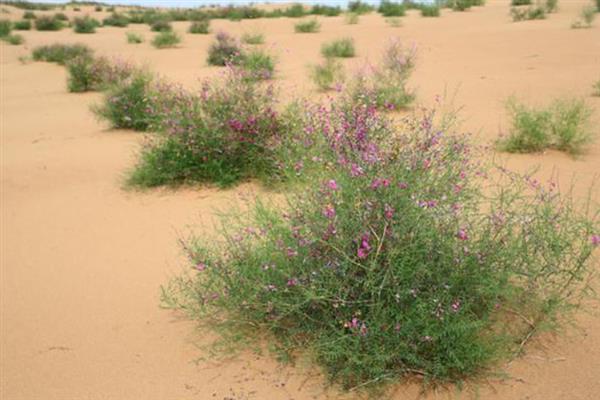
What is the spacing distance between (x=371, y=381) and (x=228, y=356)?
935 millimetres

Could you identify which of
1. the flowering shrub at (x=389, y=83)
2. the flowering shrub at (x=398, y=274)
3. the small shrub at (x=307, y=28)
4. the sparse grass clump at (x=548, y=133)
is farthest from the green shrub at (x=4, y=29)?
the flowering shrub at (x=398, y=274)

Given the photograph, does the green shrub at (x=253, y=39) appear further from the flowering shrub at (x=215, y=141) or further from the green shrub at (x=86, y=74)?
the flowering shrub at (x=215, y=141)

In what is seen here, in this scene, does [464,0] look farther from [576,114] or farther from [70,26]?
[576,114]

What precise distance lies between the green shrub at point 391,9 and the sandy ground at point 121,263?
1657cm

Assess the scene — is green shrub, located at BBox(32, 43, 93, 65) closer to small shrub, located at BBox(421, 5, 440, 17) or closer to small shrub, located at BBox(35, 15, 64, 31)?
small shrub, located at BBox(35, 15, 64, 31)

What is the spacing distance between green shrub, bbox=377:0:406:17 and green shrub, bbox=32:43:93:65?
15861 millimetres

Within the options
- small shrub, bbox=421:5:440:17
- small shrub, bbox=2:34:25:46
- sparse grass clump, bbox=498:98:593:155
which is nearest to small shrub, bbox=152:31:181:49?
small shrub, bbox=2:34:25:46

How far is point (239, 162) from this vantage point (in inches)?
257

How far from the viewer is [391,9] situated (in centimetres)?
3008

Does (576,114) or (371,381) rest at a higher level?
(576,114)

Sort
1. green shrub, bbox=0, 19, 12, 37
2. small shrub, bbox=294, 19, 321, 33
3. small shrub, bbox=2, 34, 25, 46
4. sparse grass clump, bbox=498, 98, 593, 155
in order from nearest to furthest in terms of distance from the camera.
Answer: sparse grass clump, bbox=498, 98, 593, 155
small shrub, bbox=294, 19, 321, 33
small shrub, bbox=2, 34, 25, 46
green shrub, bbox=0, 19, 12, 37

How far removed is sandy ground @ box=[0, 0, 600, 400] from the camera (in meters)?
3.16

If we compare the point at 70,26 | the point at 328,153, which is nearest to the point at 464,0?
the point at 70,26

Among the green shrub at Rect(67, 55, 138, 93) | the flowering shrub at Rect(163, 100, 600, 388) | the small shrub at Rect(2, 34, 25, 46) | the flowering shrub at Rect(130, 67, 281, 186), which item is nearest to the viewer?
the flowering shrub at Rect(163, 100, 600, 388)
